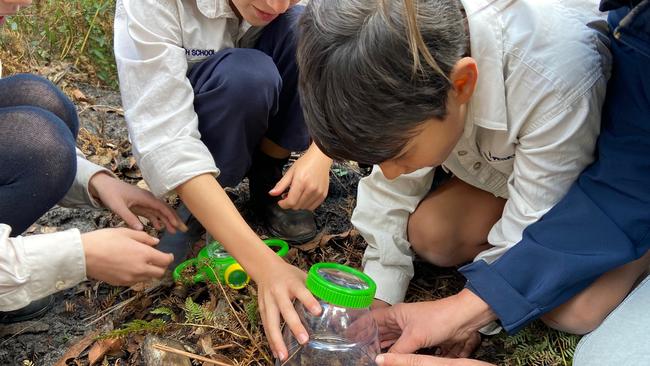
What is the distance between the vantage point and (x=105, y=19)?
150 inches

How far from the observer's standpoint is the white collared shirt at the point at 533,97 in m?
1.73

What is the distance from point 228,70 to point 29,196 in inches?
29.0

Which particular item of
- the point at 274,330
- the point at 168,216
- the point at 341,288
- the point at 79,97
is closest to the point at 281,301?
the point at 274,330

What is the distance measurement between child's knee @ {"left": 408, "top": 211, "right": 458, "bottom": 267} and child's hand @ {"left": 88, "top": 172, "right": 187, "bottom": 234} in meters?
0.78

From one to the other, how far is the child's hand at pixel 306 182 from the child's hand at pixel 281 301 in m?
0.32

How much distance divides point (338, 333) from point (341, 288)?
14.7 inches

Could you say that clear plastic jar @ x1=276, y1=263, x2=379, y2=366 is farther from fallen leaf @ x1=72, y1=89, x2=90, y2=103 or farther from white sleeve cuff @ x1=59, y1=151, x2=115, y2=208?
fallen leaf @ x1=72, y1=89, x2=90, y2=103

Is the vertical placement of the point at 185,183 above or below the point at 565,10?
below

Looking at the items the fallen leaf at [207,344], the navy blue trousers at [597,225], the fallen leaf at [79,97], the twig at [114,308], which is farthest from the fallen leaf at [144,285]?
the fallen leaf at [79,97]

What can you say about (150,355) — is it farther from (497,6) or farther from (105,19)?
(105,19)

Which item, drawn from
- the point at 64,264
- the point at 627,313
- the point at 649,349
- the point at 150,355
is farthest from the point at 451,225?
the point at 64,264

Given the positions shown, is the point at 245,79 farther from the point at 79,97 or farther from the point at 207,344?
the point at 79,97

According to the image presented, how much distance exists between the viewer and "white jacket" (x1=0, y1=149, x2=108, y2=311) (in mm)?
1669

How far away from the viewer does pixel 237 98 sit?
7.39 ft
